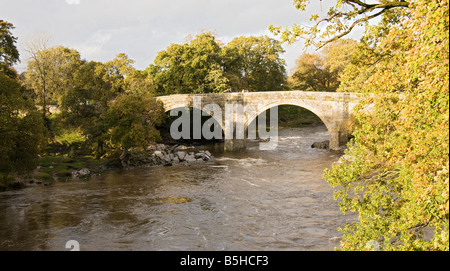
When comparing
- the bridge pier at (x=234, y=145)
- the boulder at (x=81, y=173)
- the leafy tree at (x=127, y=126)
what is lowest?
the boulder at (x=81, y=173)

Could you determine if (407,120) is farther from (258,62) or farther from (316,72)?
(316,72)

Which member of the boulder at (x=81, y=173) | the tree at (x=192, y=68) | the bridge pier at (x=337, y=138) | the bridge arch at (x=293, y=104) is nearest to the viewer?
the boulder at (x=81, y=173)

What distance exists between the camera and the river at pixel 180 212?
39.9 ft

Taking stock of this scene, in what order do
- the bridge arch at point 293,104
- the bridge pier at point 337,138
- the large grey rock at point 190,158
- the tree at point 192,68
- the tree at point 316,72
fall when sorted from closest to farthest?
the large grey rock at point 190,158 → the bridge pier at point 337,138 → the bridge arch at point 293,104 → the tree at point 192,68 → the tree at point 316,72

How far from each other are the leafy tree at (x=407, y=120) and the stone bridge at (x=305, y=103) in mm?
23516

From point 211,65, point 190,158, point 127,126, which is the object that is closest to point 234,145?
point 190,158

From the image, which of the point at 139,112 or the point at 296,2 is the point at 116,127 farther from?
the point at 296,2

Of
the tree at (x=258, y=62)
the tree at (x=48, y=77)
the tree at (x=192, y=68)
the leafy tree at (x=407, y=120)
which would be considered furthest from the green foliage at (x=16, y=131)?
the tree at (x=258, y=62)

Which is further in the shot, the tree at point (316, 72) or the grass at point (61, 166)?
the tree at point (316, 72)

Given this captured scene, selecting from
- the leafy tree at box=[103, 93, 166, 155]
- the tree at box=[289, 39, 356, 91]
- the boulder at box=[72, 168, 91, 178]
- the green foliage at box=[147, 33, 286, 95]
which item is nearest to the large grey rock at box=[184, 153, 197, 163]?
the leafy tree at box=[103, 93, 166, 155]

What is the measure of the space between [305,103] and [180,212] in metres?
20.6

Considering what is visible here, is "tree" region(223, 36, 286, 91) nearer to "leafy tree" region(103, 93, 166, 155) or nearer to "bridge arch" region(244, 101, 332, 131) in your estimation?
"bridge arch" region(244, 101, 332, 131)

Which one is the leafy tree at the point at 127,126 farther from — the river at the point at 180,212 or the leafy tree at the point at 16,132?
the leafy tree at the point at 16,132

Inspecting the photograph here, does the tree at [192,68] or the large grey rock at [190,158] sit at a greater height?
the tree at [192,68]
